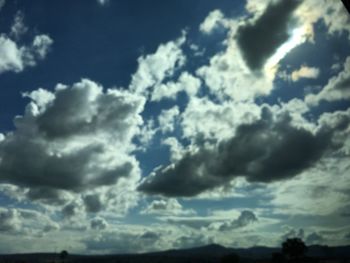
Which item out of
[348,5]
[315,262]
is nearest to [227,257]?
[315,262]

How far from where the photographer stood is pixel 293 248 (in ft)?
464

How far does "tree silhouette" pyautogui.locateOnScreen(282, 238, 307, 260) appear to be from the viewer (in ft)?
464

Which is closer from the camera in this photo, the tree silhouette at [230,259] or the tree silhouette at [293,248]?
the tree silhouette at [293,248]

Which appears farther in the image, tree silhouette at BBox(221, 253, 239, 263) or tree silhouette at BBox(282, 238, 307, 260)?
tree silhouette at BBox(221, 253, 239, 263)

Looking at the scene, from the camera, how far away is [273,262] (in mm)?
148250

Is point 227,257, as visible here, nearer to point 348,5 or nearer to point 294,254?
point 294,254

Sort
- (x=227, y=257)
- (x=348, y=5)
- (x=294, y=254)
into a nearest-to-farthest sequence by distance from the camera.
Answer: (x=348, y=5) → (x=294, y=254) → (x=227, y=257)

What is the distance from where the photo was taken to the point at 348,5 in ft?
39.7

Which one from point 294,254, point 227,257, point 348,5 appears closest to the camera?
point 348,5

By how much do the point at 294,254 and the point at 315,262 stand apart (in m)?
8.00

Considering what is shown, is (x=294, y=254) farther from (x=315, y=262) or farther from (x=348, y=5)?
(x=348, y=5)

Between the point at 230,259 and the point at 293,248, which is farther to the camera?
the point at 230,259

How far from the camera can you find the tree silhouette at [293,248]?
142m

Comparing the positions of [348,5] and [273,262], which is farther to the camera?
[273,262]
